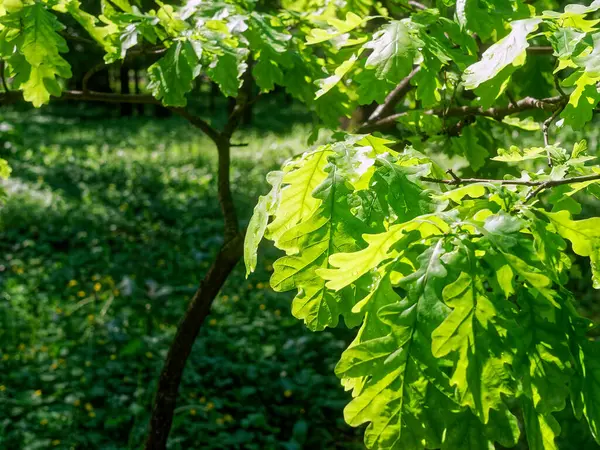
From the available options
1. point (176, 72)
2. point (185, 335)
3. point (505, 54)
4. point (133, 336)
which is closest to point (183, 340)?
point (185, 335)

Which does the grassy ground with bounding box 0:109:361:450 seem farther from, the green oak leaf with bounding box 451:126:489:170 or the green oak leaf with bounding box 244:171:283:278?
the green oak leaf with bounding box 244:171:283:278

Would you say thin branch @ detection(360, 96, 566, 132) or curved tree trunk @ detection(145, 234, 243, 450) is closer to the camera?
thin branch @ detection(360, 96, 566, 132)

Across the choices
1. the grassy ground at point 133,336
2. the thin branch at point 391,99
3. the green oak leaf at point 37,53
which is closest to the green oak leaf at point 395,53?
the green oak leaf at point 37,53

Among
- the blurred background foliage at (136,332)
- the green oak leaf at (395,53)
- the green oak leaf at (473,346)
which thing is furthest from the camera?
the blurred background foliage at (136,332)

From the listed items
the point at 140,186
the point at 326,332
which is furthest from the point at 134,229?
the point at 326,332

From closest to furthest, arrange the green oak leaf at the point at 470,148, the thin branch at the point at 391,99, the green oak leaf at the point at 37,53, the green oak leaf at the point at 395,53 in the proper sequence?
the green oak leaf at the point at 395,53, the green oak leaf at the point at 37,53, the green oak leaf at the point at 470,148, the thin branch at the point at 391,99

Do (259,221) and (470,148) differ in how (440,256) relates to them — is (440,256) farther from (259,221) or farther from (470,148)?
(470,148)

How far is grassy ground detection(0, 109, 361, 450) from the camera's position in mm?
4383

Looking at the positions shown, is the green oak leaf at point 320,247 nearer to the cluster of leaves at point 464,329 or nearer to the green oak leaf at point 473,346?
the cluster of leaves at point 464,329

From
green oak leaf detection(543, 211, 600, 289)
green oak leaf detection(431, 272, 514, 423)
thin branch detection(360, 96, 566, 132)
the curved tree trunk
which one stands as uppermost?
thin branch detection(360, 96, 566, 132)

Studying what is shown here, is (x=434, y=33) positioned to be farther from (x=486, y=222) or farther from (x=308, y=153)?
(x=486, y=222)

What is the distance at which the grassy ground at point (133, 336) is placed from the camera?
14.4ft

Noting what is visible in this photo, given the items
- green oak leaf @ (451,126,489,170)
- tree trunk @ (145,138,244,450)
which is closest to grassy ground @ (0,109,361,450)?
tree trunk @ (145,138,244,450)

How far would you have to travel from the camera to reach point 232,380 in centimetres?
498
